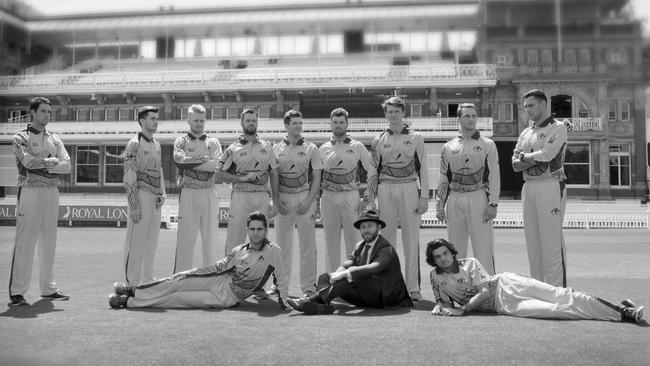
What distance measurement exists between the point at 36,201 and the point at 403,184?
4.64m

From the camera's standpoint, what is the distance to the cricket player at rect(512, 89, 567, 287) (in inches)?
260

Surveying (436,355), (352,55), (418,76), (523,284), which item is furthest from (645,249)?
(352,55)

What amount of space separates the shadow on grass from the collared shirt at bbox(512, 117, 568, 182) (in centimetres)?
586

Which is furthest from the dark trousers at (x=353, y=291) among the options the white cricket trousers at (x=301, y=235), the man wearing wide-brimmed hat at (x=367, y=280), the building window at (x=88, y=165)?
the building window at (x=88, y=165)

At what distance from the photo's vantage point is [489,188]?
7.04 metres

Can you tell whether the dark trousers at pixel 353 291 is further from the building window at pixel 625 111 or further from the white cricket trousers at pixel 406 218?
the building window at pixel 625 111

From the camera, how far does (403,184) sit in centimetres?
726

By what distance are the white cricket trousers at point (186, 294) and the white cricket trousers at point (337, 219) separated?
172 cm

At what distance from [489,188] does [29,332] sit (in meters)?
5.41

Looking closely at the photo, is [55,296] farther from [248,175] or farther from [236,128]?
[236,128]

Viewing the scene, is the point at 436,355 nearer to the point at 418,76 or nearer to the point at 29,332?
the point at 29,332

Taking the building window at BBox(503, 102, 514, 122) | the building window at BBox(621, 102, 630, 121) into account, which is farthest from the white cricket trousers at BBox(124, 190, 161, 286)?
the building window at BBox(621, 102, 630, 121)

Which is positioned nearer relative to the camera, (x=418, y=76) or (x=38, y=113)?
(x=38, y=113)

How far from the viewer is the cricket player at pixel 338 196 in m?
7.45
